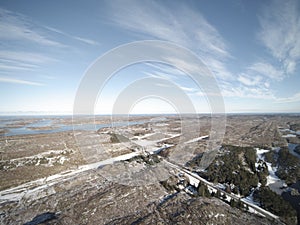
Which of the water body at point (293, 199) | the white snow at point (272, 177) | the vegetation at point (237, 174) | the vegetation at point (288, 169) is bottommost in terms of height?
the water body at point (293, 199)

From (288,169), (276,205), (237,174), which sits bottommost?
(288,169)

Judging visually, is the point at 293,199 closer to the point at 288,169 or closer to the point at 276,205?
the point at 276,205

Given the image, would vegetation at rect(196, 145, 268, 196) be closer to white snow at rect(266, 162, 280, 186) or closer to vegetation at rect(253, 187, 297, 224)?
white snow at rect(266, 162, 280, 186)

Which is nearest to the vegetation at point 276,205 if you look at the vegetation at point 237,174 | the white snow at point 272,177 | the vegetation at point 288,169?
the vegetation at point 237,174

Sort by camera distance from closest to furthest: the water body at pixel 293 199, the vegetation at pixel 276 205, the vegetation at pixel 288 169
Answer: the vegetation at pixel 276 205 → the water body at pixel 293 199 → the vegetation at pixel 288 169

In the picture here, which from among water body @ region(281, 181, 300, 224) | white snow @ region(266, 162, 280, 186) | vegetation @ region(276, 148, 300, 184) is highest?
vegetation @ region(276, 148, 300, 184)

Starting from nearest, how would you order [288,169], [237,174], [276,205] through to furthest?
[276,205], [237,174], [288,169]

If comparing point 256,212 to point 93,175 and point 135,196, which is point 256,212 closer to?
point 135,196

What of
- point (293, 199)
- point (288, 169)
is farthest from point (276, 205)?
point (288, 169)

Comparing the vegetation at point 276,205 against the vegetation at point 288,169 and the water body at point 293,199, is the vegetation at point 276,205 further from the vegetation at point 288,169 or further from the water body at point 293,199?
the vegetation at point 288,169

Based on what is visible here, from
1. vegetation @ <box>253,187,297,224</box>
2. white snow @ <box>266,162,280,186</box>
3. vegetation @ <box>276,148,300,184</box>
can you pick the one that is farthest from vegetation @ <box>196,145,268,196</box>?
vegetation @ <box>276,148,300,184</box>

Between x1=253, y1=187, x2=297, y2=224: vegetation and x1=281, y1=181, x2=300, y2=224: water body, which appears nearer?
x1=253, y1=187, x2=297, y2=224: vegetation

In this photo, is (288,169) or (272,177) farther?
(288,169)

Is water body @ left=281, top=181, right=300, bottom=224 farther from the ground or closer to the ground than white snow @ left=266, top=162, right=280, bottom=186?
closer to the ground
